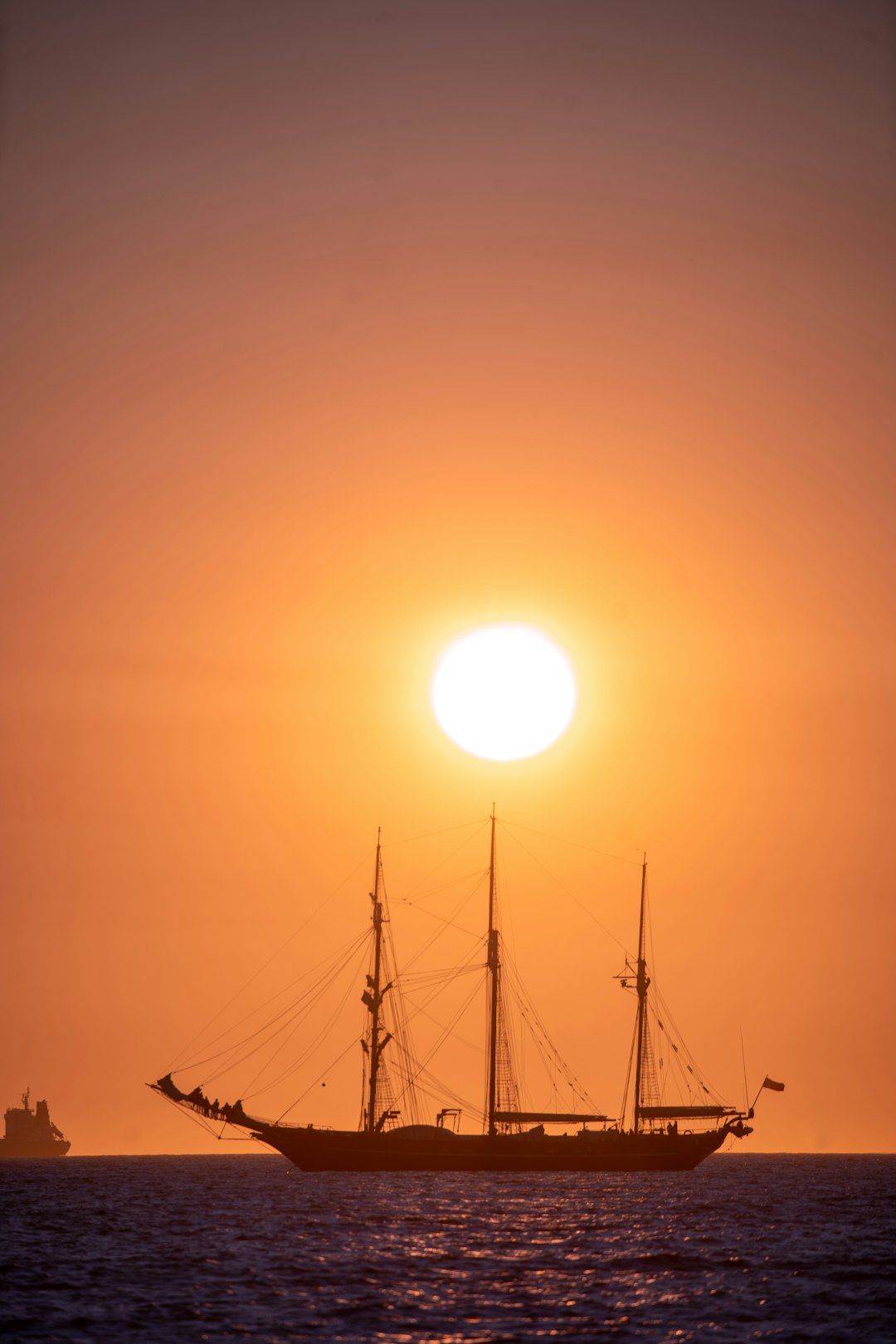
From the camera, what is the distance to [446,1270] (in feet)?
210

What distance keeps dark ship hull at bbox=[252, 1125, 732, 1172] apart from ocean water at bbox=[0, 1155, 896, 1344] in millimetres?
29438

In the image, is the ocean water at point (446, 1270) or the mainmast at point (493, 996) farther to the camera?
the mainmast at point (493, 996)

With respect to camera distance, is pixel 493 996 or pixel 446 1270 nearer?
pixel 446 1270

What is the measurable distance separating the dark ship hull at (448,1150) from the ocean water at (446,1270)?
2944 centimetres

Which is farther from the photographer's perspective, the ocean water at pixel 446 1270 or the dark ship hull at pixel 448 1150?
the dark ship hull at pixel 448 1150

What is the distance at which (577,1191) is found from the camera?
12606 cm

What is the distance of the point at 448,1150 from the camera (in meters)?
149

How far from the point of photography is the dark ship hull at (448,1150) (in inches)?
5832

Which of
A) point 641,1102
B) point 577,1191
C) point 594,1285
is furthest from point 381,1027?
point 594,1285

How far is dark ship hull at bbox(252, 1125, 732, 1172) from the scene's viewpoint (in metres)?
148

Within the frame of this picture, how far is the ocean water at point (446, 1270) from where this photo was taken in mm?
49688

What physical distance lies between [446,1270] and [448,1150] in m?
88.0

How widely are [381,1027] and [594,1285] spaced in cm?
8576

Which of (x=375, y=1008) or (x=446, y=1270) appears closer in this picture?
(x=446, y=1270)
